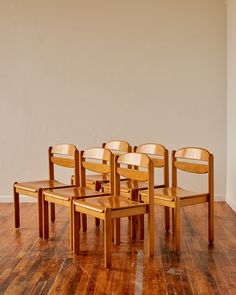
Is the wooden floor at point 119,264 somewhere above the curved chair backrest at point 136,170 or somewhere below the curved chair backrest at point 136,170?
below

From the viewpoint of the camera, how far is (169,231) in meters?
4.48

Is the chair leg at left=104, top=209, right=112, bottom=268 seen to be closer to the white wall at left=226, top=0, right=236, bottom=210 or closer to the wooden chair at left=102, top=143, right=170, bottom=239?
the wooden chair at left=102, top=143, right=170, bottom=239

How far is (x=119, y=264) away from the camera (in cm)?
348

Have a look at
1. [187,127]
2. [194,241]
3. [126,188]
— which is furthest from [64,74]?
[194,241]

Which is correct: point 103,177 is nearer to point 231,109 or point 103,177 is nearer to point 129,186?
point 129,186

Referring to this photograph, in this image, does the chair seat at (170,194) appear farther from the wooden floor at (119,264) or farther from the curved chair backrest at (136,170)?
the wooden floor at (119,264)

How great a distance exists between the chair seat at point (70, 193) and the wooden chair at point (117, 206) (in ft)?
0.52

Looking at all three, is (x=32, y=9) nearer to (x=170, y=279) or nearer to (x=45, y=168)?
(x=45, y=168)

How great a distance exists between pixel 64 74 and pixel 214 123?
1.92m

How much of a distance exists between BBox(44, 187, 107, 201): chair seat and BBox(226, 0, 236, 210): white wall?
6.34ft

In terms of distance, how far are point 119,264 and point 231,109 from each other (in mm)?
2819

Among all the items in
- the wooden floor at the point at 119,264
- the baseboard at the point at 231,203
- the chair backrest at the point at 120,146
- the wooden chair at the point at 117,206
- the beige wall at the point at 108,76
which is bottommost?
the wooden floor at the point at 119,264

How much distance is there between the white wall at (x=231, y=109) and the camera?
5.45 metres

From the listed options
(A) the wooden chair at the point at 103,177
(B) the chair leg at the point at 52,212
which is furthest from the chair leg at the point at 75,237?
(B) the chair leg at the point at 52,212
